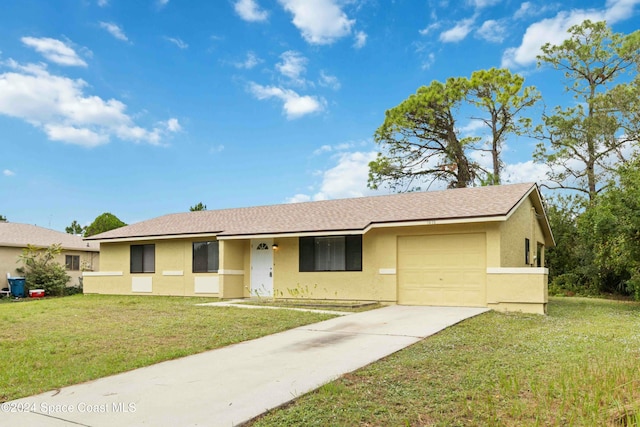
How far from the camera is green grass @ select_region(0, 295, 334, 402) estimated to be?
6527 millimetres

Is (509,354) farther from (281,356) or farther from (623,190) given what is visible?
(623,190)

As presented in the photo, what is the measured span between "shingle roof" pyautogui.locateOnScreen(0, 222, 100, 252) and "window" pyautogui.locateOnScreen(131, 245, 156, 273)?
7331 mm

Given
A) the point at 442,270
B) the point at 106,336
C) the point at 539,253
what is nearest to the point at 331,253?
the point at 442,270

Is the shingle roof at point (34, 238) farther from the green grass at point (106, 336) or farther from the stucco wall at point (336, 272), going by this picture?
the green grass at point (106, 336)

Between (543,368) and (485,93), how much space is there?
92.7 ft

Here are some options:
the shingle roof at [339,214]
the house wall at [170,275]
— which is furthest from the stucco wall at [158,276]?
the shingle roof at [339,214]

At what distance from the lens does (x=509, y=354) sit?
7359mm

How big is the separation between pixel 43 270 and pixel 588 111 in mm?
30448

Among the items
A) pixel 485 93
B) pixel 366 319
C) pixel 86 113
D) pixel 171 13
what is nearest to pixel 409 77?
pixel 485 93

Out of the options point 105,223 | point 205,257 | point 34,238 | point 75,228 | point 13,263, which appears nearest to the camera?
point 205,257

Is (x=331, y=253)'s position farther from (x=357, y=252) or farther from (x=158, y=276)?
(x=158, y=276)

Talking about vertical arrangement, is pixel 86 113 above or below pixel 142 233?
above

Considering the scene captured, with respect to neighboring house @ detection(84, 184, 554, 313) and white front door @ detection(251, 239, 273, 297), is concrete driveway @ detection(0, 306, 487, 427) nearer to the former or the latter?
neighboring house @ detection(84, 184, 554, 313)

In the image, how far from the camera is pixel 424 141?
3328 cm
